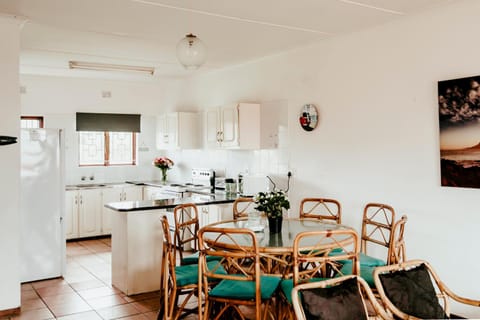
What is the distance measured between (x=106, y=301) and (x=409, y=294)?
3113 millimetres

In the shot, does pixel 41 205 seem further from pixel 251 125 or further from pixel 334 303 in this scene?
pixel 334 303

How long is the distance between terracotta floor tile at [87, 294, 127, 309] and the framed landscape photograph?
10.7ft

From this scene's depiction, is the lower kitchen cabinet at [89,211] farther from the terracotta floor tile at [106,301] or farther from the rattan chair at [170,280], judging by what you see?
the rattan chair at [170,280]

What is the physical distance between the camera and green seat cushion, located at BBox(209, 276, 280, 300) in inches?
119

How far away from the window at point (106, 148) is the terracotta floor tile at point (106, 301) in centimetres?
400

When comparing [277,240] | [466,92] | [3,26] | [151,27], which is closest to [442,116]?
[466,92]

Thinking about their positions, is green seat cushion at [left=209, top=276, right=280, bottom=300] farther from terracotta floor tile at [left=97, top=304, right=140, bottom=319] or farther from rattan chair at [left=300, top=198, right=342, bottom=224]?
rattan chair at [left=300, top=198, right=342, bottom=224]

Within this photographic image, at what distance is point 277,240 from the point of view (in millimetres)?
3311

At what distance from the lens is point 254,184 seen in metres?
5.64

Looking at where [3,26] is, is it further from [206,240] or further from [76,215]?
[76,215]

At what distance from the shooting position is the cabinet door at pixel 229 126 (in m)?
6.02

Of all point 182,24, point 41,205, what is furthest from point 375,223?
point 41,205

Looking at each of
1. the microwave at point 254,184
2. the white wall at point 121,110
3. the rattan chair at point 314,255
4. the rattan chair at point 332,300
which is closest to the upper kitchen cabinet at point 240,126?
the white wall at point 121,110

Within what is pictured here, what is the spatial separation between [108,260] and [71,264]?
0.48 meters
